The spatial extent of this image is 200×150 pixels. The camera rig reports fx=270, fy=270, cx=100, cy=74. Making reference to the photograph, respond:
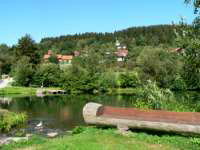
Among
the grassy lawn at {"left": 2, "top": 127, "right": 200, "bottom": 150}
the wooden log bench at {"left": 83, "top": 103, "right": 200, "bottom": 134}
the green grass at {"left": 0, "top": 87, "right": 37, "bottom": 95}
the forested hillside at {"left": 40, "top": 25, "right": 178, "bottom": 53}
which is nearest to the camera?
the grassy lawn at {"left": 2, "top": 127, "right": 200, "bottom": 150}

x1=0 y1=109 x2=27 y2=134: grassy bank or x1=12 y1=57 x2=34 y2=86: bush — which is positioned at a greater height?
x1=12 y1=57 x2=34 y2=86: bush

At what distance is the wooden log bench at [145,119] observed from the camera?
316 inches

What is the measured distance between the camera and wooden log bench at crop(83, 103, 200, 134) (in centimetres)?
802

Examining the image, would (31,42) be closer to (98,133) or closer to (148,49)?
(148,49)

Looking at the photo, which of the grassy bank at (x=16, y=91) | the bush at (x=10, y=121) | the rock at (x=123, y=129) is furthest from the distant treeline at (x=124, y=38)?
the rock at (x=123, y=129)

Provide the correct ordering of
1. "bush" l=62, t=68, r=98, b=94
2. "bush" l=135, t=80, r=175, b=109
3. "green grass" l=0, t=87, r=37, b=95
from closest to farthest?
"bush" l=135, t=80, r=175, b=109, "green grass" l=0, t=87, r=37, b=95, "bush" l=62, t=68, r=98, b=94

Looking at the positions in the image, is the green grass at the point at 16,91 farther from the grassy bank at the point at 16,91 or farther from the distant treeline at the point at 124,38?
the distant treeline at the point at 124,38

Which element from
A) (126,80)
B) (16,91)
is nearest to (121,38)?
(126,80)

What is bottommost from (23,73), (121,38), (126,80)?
(126,80)

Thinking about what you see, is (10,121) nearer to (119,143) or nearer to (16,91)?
(119,143)

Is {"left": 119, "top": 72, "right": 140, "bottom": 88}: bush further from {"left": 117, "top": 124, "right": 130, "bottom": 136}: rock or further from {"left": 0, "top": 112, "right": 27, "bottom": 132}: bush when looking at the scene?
{"left": 117, "top": 124, "right": 130, "bottom": 136}: rock

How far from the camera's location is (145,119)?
8656 mm

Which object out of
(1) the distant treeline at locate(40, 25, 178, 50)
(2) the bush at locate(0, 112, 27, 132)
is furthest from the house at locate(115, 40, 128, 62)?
(2) the bush at locate(0, 112, 27, 132)

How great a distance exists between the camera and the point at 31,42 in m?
66.2
